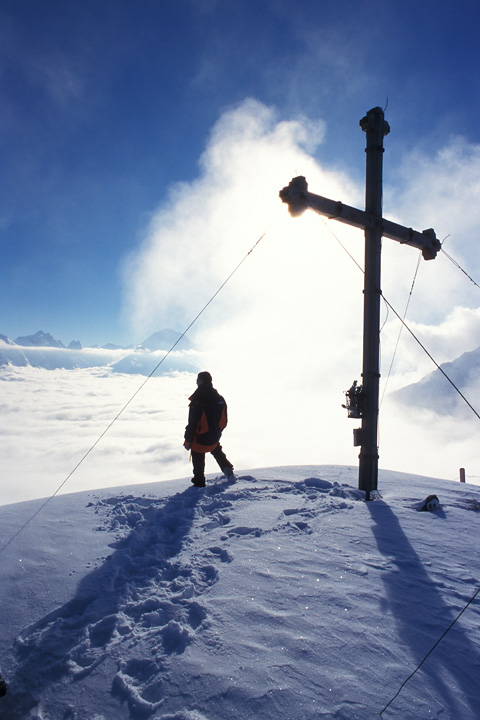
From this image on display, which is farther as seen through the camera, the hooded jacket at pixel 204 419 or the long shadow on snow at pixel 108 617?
the hooded jacket at pixel 204 419

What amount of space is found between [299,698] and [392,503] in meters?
3.65

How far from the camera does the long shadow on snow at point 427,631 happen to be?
1.84 metres

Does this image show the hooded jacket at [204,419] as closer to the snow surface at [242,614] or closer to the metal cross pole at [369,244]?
the snow surface at [242,614]

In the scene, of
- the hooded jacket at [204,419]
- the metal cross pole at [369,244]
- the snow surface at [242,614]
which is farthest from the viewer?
the hooded jacket at [204,419]

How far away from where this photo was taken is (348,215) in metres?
5.67

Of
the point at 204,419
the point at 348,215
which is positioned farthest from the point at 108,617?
the point at 348,215

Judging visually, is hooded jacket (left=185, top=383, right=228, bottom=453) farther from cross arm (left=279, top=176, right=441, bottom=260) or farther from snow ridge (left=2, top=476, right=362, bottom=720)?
cross arm (left=279, top=176, right=441, bottom=260)

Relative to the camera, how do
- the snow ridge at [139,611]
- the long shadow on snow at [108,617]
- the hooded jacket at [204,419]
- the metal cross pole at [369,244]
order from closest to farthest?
the snow ridge at [139,611], the long shadow on snow at [108,617], the metal cross pole at [369,244], the hooded jacket at [204,419]

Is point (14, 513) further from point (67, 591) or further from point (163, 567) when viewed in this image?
point (163, 567)

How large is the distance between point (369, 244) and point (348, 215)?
656 mm

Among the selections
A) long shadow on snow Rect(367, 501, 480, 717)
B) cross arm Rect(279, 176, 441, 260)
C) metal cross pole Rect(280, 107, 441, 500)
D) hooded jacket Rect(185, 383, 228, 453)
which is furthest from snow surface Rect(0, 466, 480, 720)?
cross arm Rect(279, 176, 441, 260)

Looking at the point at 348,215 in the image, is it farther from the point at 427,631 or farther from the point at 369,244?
the point at 427,631

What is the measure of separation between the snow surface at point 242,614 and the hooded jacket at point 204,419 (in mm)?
1894

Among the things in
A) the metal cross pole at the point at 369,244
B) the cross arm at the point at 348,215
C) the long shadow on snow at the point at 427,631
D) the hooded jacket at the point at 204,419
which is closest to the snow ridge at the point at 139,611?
the long shadow on snow at the point at 427,631
